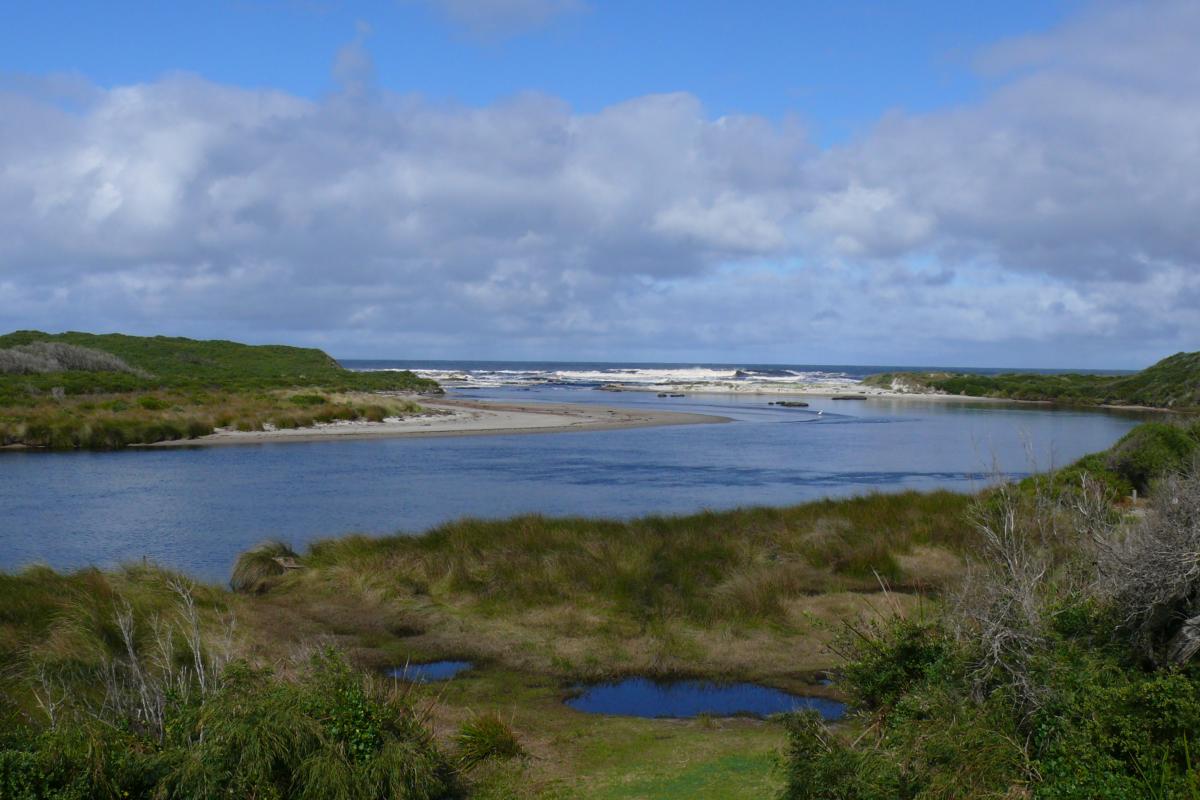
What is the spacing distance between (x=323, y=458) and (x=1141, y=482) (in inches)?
1165

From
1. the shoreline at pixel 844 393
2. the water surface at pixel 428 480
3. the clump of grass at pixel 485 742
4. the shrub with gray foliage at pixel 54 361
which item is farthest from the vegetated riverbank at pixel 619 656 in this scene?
the shoreline at pixel 844 393

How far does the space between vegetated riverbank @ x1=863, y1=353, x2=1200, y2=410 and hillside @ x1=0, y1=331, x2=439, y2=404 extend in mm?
54819

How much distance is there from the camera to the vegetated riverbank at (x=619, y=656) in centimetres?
665

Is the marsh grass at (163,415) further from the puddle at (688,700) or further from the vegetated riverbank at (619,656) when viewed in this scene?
the puddle at (688,700)

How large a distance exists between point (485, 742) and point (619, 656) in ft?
12.6

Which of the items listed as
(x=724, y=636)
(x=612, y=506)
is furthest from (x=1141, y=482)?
(x=724, y=636)

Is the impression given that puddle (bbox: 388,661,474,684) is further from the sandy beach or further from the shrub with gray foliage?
the sandy beach

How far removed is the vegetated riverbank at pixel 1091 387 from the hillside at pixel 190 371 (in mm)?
54819

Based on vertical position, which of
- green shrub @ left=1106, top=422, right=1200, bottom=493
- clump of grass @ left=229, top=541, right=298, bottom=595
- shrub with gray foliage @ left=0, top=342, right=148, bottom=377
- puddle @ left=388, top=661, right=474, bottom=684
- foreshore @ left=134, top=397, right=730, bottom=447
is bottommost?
puddle @ left=388, top=661, right=474, bottom=684

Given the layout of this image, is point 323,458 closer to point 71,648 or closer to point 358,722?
point 71,648

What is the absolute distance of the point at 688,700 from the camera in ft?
37.1

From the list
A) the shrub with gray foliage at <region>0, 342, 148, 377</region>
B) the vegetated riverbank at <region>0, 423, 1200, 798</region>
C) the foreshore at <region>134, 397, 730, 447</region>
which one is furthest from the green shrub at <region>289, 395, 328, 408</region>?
the vegetated riverbank at <region>0, 423, 1200, 798</region>

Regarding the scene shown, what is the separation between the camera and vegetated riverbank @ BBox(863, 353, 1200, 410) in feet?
241

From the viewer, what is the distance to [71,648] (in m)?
10.3
